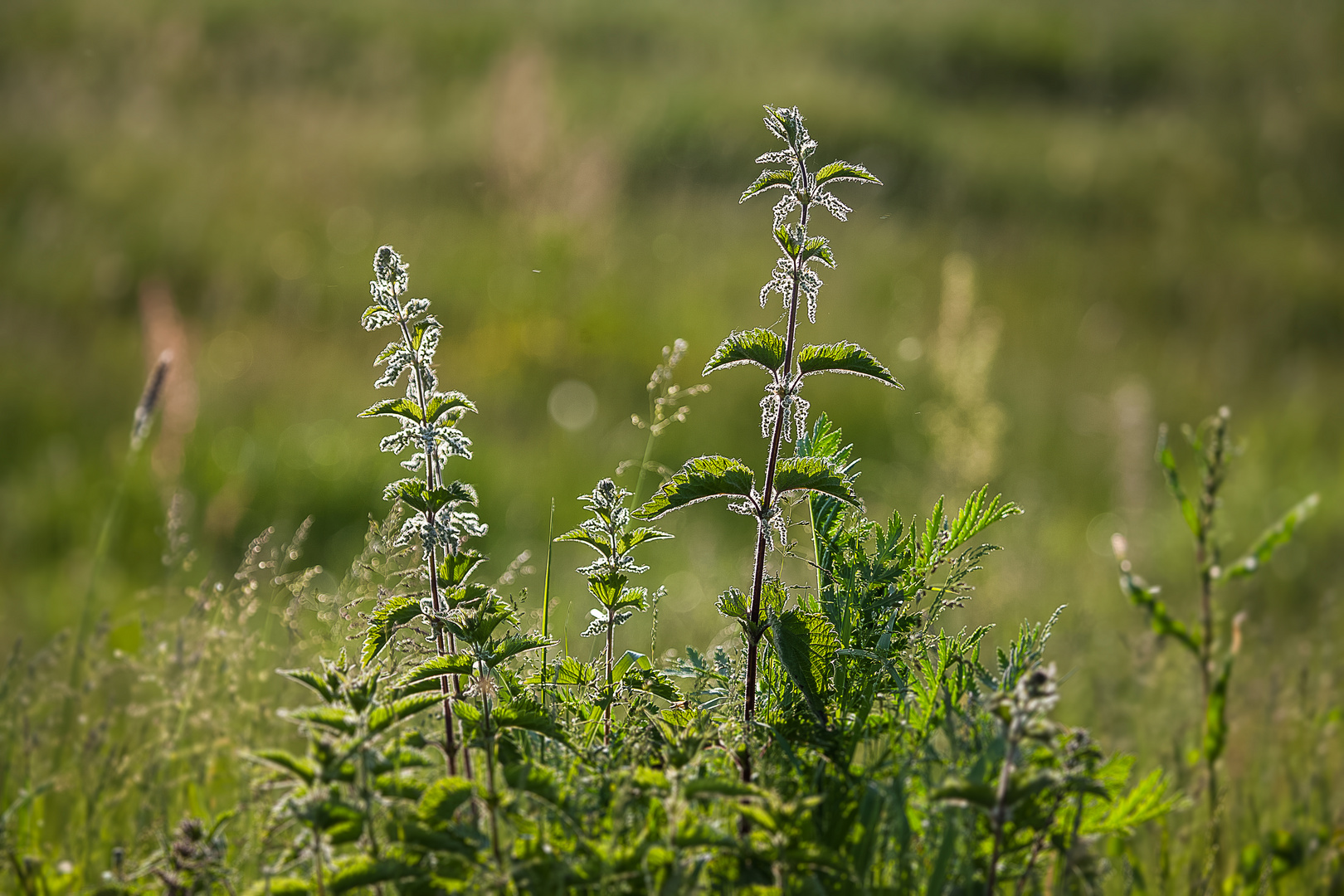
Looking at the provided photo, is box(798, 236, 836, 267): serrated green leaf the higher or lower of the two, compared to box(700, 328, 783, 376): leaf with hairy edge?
higher

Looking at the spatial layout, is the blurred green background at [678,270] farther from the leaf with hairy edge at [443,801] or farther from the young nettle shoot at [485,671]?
the leaf with hairy edge at [443,801]

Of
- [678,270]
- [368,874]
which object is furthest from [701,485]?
[678,270]

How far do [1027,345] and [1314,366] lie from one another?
2784 mm

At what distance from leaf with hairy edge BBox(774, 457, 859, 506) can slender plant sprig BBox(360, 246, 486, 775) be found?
1.19ft

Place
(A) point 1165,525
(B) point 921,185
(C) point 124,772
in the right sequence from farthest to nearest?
(B) point 921,185 → (A) point 1165,525 → (C) point 124,772

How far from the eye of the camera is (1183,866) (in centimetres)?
200

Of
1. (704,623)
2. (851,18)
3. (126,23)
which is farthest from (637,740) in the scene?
(851,18)

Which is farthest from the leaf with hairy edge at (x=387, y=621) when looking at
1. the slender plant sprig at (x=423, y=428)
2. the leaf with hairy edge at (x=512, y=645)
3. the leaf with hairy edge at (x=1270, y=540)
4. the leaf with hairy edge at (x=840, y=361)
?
the leaf with hairy edge at (x=1270, y=540)

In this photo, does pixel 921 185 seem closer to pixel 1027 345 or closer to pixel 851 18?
pixel 1027 345

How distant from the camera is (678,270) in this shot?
8.87 m

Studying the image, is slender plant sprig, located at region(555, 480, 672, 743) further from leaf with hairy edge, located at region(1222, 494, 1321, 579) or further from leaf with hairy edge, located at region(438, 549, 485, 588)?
leaf with hairy edge, located at region(1222, 494, 1321, 579)

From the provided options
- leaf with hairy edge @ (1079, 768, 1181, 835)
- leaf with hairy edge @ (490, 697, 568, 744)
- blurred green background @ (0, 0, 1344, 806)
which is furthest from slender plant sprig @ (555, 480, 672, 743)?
blurred green background @ (0, 0, 1344, 806)

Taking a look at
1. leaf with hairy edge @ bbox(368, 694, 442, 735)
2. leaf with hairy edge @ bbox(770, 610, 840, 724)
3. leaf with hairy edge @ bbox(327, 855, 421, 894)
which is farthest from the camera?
leaf with hairy edge @ bbox(770, 610, 840, 724)

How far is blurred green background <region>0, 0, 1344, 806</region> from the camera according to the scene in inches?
191
